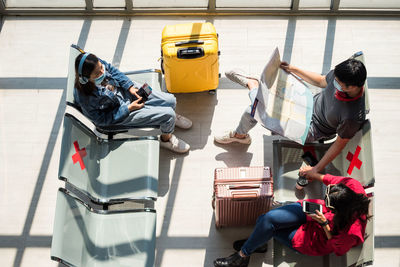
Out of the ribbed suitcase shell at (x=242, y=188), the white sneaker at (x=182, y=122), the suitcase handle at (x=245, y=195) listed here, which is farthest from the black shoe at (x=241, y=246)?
the white sneaker at (x=182, y=122)

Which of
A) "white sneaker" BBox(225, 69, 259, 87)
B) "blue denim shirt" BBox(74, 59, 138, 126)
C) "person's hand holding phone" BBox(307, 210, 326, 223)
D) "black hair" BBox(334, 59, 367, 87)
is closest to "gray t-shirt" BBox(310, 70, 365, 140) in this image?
"black hair" BBox(334, 59, 367, 87)

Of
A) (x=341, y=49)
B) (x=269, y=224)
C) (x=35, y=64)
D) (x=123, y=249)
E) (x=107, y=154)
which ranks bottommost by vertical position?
(x=123, y=249)

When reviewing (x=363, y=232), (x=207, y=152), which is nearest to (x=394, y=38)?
(x=207, y=152)

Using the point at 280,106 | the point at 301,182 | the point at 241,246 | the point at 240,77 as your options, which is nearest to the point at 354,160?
the point at 301,182

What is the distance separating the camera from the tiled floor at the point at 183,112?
4430 millimetres

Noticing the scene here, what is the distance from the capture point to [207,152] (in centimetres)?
487

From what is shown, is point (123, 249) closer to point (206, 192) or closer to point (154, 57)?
point (206, 192)

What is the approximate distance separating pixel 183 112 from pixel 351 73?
218 centimetres

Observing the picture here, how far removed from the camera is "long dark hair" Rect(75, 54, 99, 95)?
12.4 feet

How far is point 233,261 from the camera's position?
4.10 meters

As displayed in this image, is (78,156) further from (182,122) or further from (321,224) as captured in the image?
(321,224)

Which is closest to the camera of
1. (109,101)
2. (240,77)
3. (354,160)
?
(354,160)

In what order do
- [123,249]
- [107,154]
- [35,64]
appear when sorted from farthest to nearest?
[35,64] < [107,154] < [123,249]

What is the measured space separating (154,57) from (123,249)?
8.08 ft
